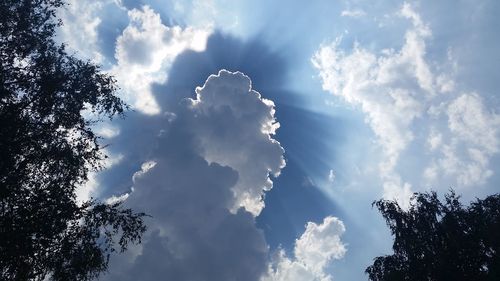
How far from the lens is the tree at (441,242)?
30828 mm

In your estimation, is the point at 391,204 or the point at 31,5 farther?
the point at 391,204

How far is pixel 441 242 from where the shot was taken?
1281 inches

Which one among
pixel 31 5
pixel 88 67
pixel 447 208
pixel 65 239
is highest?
pixel 447 208

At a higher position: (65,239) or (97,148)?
(97,148)

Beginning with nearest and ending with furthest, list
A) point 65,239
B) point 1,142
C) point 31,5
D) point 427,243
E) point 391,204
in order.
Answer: point 1,142, point 65,239, point 31,5, point 427,243, point 391,204

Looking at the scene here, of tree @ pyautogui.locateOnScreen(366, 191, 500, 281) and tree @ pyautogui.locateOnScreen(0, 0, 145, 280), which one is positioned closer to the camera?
tree @ pyautogui.locateOnScreen(0, 0, 145, 280)

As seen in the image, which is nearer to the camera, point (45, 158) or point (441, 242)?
point (45, 158)

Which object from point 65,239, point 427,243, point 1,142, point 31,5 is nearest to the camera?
point 1,142

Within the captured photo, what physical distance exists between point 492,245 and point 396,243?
7262 millimetres

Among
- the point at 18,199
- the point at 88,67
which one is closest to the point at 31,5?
the point at 88,67

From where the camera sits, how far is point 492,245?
30703 mm

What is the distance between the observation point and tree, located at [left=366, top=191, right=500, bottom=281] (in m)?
30.8

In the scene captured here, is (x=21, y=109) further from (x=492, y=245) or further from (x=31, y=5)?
(x=492, y=245)

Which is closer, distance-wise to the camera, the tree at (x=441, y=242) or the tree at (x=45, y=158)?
the tree at (x=45, y=158)
